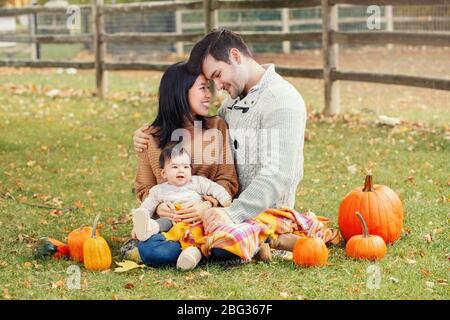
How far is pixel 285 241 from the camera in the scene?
5172 millimetres

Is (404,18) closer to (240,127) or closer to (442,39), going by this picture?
(442,39)

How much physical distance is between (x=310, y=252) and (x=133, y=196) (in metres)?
2.58

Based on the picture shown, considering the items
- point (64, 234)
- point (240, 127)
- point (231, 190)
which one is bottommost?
point (64, 234)

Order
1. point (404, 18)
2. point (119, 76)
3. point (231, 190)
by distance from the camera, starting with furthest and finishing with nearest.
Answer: point (404, 18), point (119, 76), point (231, 190)

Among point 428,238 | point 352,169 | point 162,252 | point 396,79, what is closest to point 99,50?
point 396,79

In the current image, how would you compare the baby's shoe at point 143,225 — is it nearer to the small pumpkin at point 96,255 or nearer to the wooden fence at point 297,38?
the small pumpkin at point 96,255

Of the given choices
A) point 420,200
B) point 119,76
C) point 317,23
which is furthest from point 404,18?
point 420,200

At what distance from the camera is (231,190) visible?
5.23 m

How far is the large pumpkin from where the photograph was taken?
5355 mm

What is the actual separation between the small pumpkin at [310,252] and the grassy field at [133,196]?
69mm

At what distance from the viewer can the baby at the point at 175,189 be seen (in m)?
5.05

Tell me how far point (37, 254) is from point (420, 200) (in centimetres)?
299

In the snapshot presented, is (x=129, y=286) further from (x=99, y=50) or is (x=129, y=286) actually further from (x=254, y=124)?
(x=99, y=50)

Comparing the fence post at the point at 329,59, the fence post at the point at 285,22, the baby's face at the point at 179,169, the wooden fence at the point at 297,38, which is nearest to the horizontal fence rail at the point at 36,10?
the wooden fence at the point at 297,38
